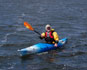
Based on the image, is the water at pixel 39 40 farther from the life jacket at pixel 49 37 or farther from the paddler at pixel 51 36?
the life jacket at pixel 49 37

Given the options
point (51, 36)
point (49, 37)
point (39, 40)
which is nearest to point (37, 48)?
point (49, 37)

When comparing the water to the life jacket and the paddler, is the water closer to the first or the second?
the paddler

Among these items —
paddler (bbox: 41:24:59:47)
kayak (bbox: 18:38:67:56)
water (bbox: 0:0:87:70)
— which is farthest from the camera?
paddler (bbox: 41:24:59:47)

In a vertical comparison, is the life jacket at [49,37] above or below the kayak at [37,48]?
above

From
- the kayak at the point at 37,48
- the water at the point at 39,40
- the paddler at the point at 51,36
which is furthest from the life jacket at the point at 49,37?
the water at the point at 39,40

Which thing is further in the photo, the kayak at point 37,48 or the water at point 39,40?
the kayak at point 37,48

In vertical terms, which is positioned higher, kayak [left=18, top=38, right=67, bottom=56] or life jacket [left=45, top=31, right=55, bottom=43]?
life jacket [left=45, top=31, right=55, bottom=43]

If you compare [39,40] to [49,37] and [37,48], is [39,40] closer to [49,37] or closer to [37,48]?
[49,37]

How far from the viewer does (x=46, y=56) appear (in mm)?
15062

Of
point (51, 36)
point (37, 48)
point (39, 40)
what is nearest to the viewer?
point (37, 48)

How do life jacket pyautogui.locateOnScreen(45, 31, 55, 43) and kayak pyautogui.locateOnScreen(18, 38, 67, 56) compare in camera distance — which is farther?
life jacket pyautogui.locateOnScreen(45, 31, 55, 43)

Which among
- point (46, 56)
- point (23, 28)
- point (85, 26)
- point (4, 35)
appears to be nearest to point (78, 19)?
point (85, 26)

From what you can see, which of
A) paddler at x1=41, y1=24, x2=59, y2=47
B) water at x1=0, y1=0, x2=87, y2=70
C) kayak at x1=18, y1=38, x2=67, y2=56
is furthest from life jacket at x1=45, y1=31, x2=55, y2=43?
water at x1=0, y1=0, x2=87, y2=70

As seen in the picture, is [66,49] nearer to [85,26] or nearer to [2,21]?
[85,26]
